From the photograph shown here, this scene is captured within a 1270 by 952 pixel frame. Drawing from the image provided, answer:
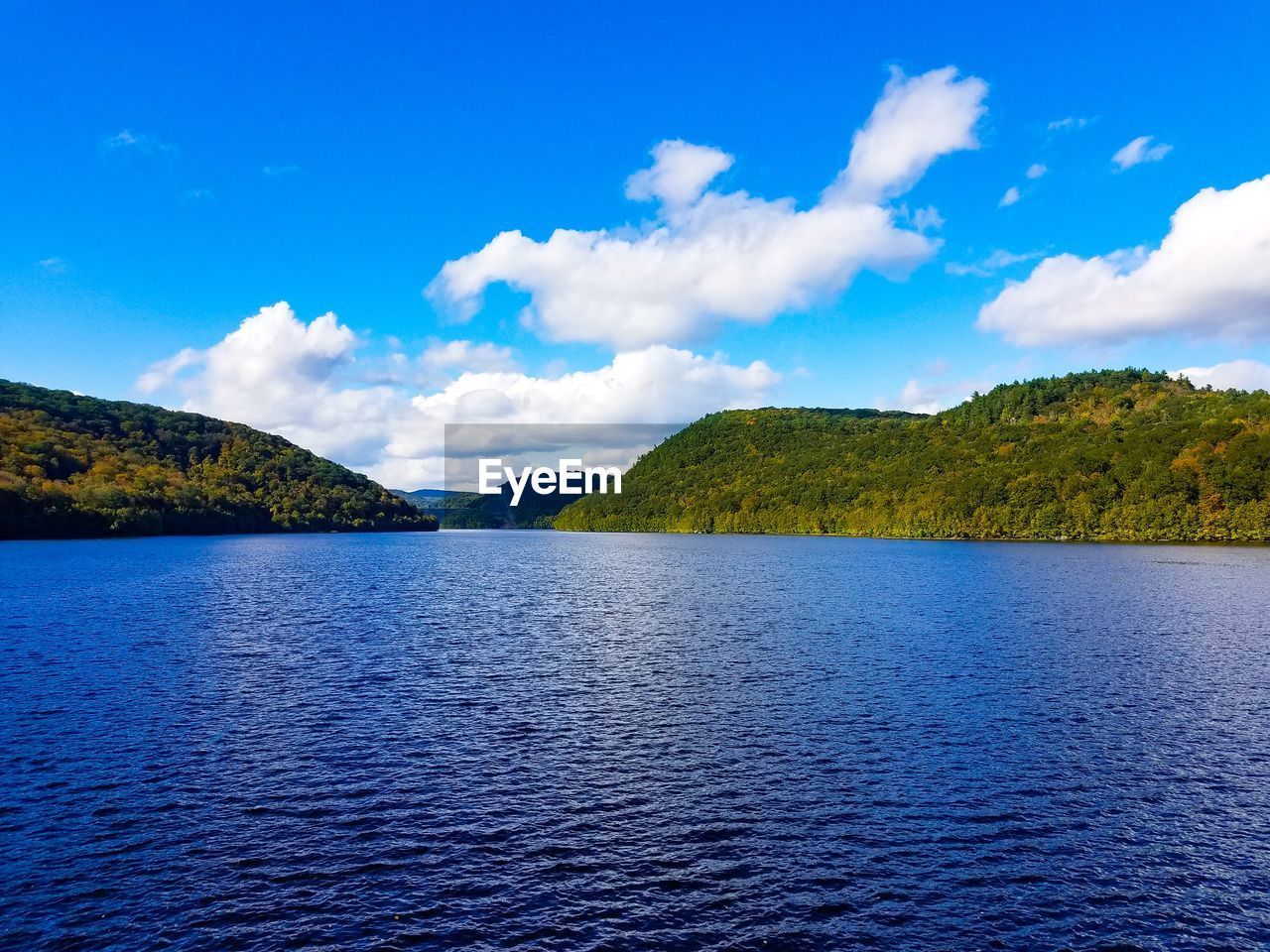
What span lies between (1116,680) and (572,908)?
46419mm

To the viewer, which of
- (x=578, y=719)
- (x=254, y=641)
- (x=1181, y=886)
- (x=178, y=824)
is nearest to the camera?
(x=1181, y=886)

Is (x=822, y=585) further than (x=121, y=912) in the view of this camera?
Yes

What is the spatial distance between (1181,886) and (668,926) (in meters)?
17.0

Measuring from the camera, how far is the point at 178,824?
A: 28.6 m

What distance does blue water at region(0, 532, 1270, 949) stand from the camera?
893 inches

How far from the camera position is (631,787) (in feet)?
107

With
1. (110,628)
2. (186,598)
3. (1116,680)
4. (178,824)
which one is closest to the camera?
(178,824)

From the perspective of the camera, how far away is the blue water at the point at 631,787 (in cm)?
2267

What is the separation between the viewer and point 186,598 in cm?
9475

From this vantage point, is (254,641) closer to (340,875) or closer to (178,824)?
(178,824)

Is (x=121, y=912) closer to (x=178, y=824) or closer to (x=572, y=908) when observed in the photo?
(x=178, y=824)

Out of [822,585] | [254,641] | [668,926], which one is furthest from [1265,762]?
[822,585]

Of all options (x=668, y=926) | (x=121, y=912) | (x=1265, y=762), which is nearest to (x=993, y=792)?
(x=1265, y=762)

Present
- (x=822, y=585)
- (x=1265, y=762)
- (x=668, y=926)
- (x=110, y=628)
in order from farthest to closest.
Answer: (x=822, y=585) → (x=110, y=628) → (x=1265, y=762) → (x=668, y=926)
